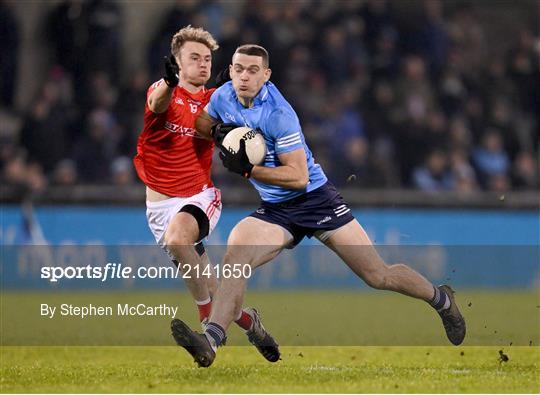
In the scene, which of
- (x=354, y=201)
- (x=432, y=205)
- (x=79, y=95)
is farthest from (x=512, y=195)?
(x=79, y=95)

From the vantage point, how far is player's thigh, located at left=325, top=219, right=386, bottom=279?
7824 mm

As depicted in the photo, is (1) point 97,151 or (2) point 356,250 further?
(1) point 97,151

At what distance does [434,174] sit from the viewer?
16.1 m

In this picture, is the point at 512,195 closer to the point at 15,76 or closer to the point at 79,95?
the point at 79,95

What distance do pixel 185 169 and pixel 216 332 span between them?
5.88ft

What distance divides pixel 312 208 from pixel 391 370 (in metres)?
1.25

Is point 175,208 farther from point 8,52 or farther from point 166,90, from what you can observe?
point 8,52

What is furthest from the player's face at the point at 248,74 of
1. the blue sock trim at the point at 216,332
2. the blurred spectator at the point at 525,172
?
the blurred spectator at the point at 525,172

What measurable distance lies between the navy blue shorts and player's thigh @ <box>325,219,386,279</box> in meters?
0.07

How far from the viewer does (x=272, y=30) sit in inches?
638

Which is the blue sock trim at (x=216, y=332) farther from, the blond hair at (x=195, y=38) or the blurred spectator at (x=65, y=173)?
the blurred spectator at (x=65, y=173)

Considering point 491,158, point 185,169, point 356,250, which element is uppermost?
point 185,169

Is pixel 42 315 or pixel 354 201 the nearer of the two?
pixel 42 315

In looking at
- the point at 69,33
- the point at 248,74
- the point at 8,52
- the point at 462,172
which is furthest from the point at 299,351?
the point at 8,52
